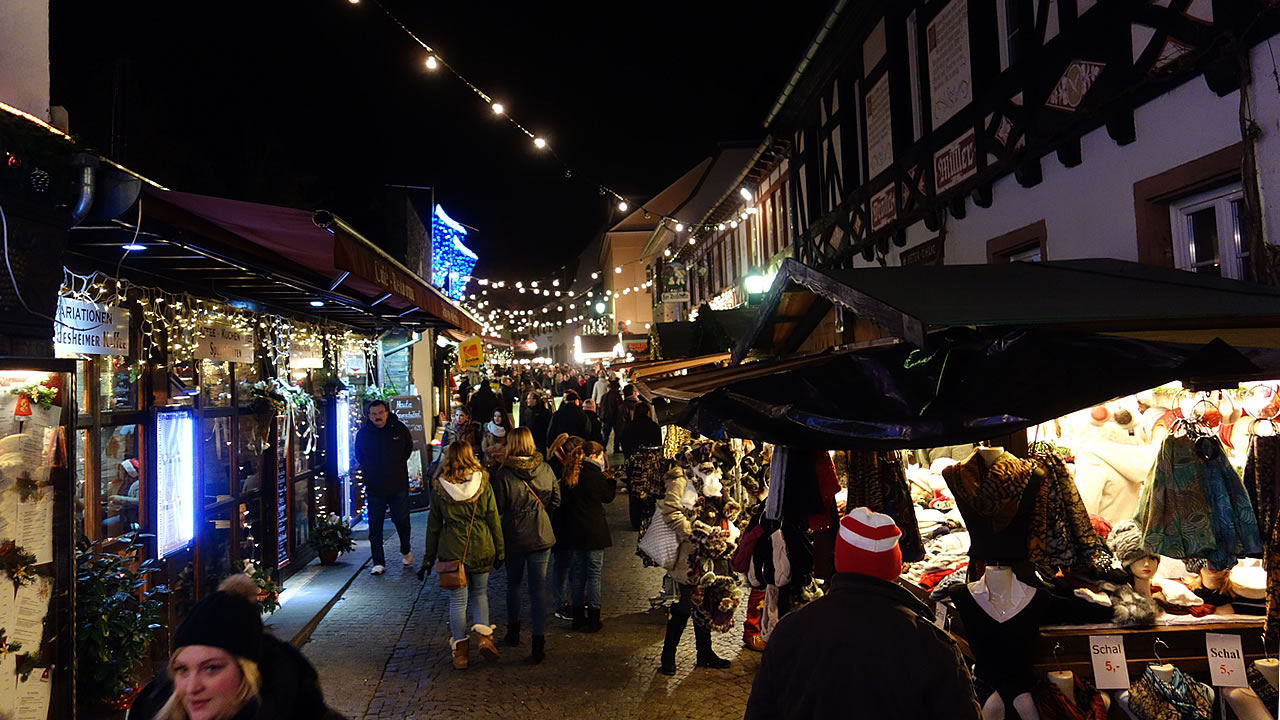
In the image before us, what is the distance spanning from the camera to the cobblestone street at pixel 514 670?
5.89 m

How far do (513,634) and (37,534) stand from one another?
4126 millimetres

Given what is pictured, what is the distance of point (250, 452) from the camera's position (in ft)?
27.9

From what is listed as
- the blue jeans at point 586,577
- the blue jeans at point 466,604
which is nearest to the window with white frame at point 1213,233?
the blue jeans at point 586,577

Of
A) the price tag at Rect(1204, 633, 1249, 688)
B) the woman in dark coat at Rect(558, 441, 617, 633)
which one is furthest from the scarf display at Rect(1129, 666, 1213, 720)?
the woman in dark coat at Rect(558, 441, 617, 633)

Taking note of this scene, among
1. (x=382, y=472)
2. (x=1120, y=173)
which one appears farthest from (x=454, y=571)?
(x=1120, y=173)

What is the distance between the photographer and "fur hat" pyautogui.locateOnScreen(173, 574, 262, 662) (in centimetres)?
→ 260

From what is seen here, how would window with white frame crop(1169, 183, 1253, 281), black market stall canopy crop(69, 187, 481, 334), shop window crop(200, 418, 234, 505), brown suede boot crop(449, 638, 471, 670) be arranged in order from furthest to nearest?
shop window crop(200, 418, 234, 505)
brown suede boot crop(449, 638, 471, 670)
window with white frame crop(1169, 183, 1253, 281)
black market stall canopy crop(69, 187, 481, 334)

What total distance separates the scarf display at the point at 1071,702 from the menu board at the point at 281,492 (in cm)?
771

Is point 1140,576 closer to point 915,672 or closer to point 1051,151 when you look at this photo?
point 915,672

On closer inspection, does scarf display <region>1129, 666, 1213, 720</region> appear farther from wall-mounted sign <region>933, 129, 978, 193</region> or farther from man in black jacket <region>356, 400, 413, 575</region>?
man in black jacket <region>356, 400, 413, 575</region>

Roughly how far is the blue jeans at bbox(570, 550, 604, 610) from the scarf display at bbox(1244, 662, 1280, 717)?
193 inches

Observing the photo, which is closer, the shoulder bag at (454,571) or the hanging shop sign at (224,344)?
the shoulder bag at (454,571)

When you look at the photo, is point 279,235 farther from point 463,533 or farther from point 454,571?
point 454,571

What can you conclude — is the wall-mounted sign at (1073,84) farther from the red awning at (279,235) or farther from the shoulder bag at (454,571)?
the shoulder bag at (454,571)
